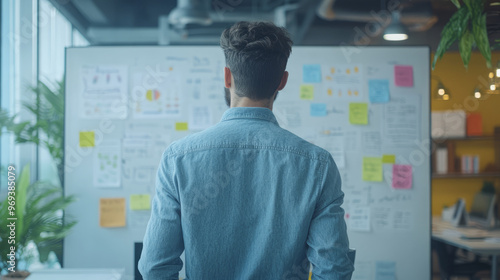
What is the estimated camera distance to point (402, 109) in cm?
325

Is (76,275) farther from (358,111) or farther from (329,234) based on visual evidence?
(358,111)

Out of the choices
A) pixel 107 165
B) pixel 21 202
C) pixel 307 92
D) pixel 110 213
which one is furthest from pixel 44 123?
pixel 307 92

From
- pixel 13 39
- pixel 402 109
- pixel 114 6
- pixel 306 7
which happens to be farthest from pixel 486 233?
pixel 114 6

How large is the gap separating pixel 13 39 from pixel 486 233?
16.2 feet

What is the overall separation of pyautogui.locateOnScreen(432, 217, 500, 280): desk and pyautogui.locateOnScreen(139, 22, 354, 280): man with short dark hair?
3325 mm

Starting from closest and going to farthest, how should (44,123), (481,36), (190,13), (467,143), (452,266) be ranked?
(481,36) → (44,123) → (452,266) → (190,13) → (467,143)

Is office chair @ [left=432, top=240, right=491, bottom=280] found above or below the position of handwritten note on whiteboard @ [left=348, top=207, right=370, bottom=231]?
below

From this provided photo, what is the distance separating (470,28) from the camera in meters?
2.37

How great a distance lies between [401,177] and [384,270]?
0.60 metres

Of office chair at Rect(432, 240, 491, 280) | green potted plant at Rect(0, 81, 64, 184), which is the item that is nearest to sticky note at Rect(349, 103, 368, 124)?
office chair at Rect(432, 240, 491, 280)

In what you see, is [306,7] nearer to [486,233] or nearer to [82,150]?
[486,233]

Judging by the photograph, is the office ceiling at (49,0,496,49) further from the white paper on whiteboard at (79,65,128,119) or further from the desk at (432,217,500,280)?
the white paper on whiteboard at (79,65,128,119)

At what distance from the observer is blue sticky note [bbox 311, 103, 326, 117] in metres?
3.24

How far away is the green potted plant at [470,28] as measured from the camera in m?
2.16
